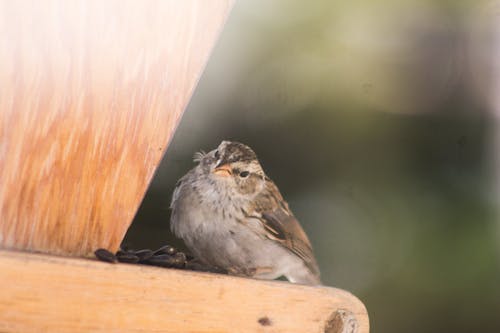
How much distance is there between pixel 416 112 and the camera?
3.19 metres

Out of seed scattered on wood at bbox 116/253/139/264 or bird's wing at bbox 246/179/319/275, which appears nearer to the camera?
seed scattered on wood at bbox 116/253/139/264

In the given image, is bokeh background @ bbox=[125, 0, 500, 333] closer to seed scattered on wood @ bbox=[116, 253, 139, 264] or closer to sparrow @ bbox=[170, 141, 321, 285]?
sparrow @ bbox=[170, 141, 321, 285]

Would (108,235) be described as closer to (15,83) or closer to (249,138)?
(15,83)

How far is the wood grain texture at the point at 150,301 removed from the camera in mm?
1276

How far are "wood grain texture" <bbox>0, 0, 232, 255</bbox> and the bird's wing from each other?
675mm

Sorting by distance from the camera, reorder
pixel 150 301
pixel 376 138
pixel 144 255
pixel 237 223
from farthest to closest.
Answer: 1. pixel 376 138
2. pixel 237 223
3. pixel 144 255
4. pixel 150 301

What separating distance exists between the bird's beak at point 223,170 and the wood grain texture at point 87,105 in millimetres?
677

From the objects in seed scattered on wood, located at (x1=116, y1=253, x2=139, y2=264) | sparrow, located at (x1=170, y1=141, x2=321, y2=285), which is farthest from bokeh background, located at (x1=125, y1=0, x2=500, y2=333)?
seed scattered on wood, located at (x1=116, y1=253, x2=139, y2=264)

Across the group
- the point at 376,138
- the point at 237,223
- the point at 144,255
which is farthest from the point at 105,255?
the point at 376,138

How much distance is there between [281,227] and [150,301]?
837 mm

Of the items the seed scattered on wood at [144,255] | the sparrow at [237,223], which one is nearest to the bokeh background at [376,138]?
the sparrow at [237,223]

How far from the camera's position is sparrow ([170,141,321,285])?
83.7 inches

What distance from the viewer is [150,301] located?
1.42 m

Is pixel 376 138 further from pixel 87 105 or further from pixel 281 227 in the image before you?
pixel 87 105
